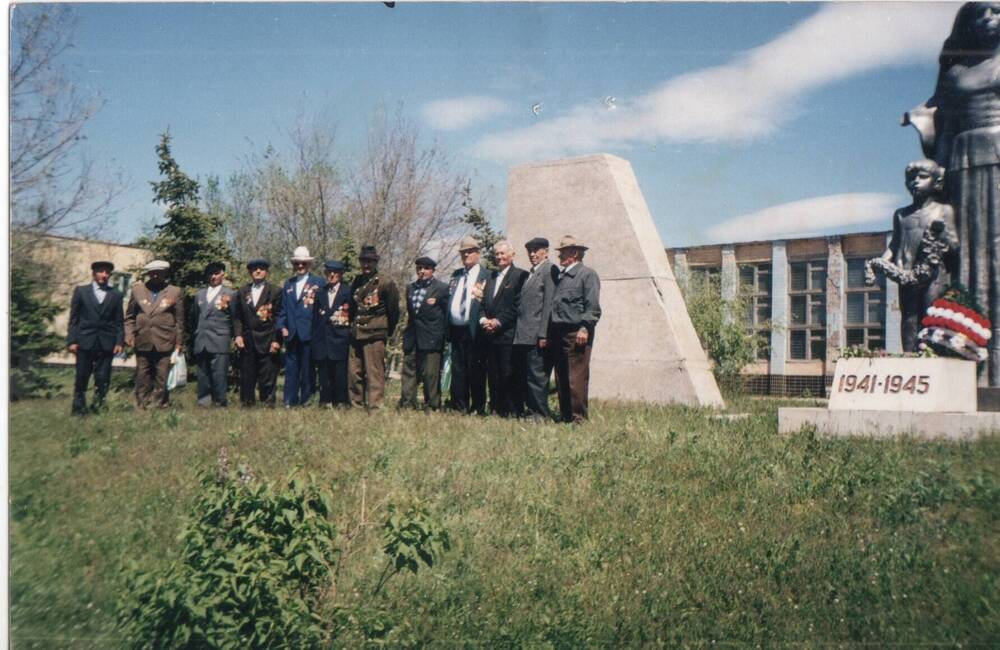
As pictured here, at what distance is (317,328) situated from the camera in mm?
8305

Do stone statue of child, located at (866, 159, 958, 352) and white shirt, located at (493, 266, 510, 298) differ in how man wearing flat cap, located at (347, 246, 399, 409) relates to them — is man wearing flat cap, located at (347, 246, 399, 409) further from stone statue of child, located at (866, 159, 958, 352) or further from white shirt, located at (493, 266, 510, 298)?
stone statue of child, located at (866, 159, 958, 352)

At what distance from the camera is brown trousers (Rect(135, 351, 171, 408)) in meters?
8.24

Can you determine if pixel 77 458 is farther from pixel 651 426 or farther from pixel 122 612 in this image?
pixel 651 426

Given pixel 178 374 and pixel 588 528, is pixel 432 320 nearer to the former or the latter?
pixel 178 374

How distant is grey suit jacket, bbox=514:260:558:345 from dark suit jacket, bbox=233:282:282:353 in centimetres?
287

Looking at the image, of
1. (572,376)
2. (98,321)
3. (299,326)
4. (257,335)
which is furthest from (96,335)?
(572,376)

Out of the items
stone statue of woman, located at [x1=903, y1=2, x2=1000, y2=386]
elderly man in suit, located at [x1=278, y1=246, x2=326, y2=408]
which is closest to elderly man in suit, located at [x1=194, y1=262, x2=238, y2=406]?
elderly man in suit, located at [x1=278, y1=246, x2=326, y2=408]

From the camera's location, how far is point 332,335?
26.9 ft

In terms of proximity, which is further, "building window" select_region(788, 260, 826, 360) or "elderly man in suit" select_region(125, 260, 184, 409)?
"building window" select_region(788, 260, 826, 360)

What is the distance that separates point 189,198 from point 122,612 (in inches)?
264

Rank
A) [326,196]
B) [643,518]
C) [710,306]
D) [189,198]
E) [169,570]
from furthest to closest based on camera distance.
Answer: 1. [710,306]
2. [326,196]
3. [189,198]
4. [643,518]
5. [169,570]

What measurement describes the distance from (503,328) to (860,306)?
13.3 meters

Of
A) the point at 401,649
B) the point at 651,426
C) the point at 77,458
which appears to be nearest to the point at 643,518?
the point at 401,649

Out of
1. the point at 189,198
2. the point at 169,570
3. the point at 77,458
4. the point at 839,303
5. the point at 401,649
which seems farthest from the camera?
the point at 839,303
